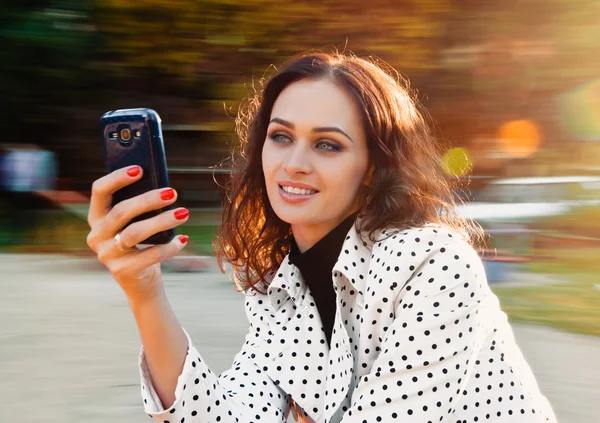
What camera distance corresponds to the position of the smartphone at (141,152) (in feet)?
5.08

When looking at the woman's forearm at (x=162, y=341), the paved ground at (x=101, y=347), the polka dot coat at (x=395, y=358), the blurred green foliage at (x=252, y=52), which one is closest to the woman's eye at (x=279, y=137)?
the polka dot coat at (x=395, y=358)

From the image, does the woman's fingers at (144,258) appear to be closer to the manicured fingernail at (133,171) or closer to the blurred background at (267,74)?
the manicured fingernail at (133,171)

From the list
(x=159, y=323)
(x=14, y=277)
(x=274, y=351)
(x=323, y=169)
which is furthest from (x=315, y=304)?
(x=14, y=277)

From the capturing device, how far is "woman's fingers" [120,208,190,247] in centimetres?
149

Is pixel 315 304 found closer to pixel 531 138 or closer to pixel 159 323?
pixel 159 323

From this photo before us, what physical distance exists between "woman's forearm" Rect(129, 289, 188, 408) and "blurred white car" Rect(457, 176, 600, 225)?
20.0ft

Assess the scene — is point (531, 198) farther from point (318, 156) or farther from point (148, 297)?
point (148, 297)

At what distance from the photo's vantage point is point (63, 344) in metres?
4.44

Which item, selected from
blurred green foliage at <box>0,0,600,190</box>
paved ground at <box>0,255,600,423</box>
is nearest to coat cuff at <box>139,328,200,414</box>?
paved ground at <box>0,255,600,423</box>

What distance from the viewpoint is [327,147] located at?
214 cm

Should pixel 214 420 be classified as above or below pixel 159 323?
below

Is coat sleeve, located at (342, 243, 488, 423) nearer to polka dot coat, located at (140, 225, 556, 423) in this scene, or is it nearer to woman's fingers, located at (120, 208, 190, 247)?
polka dot coat, located at (140, 225, 556, 423)

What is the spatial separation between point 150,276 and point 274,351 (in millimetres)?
675

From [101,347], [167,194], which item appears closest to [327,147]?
[167,194]
